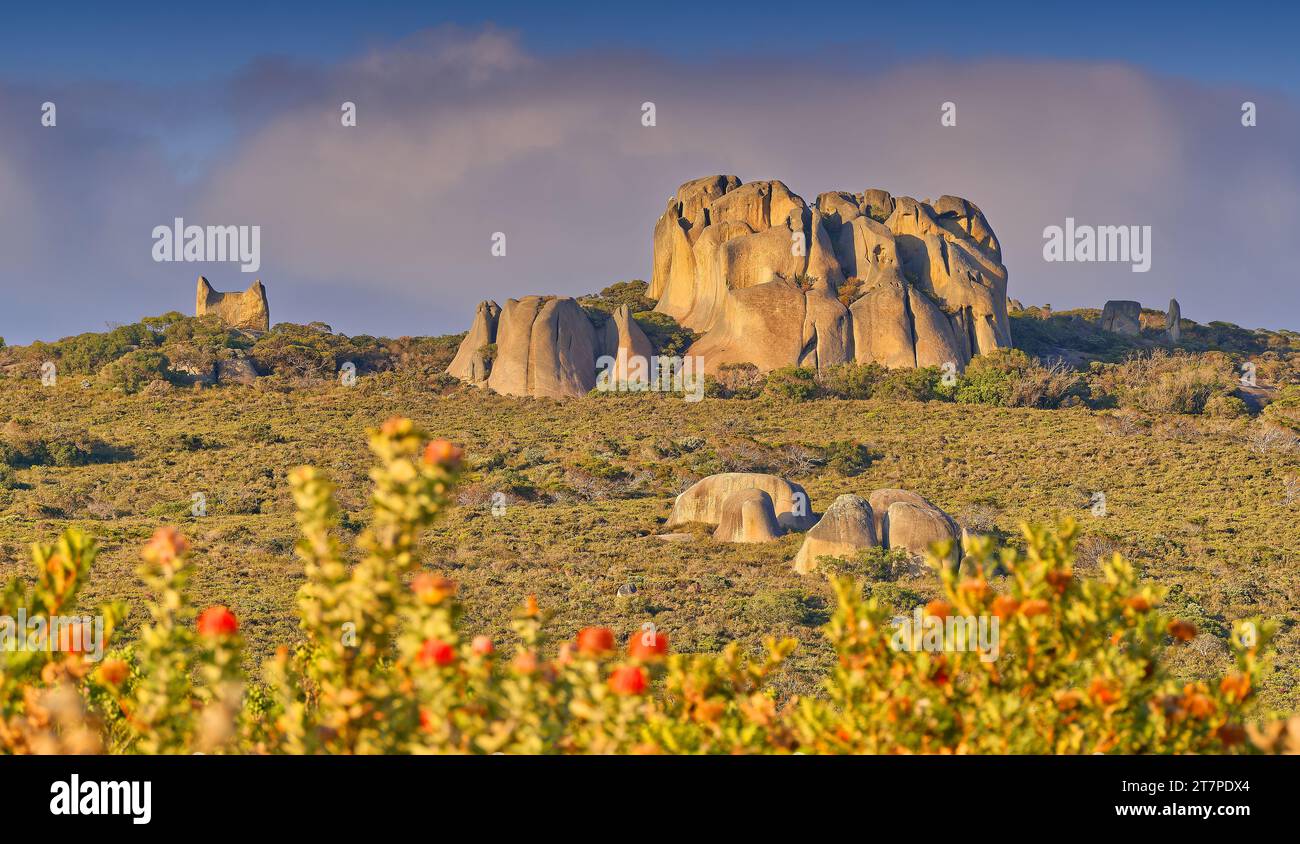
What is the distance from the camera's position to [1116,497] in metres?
42.1

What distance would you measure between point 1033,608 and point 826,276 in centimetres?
7682

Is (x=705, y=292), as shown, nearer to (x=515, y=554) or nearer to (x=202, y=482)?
(x=202, y=482)

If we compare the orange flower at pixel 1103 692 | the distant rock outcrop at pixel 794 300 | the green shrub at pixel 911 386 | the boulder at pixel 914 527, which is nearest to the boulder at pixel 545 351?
the distant rock outcrop at pixel 794 300

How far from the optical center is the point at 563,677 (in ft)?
15.0

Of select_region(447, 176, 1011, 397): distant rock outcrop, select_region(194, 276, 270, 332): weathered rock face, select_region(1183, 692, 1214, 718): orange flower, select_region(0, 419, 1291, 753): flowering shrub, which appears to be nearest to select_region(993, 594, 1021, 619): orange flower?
select_region(0, 419, 1291, 753): flowering shrub

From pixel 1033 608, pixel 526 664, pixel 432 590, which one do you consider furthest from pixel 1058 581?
pixel 432 590

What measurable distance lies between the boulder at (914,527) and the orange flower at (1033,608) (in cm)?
2567

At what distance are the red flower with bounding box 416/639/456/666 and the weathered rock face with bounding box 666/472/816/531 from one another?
30466 millimetres

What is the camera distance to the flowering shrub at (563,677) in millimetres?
4258

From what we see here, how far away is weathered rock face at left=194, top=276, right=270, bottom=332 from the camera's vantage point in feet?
292

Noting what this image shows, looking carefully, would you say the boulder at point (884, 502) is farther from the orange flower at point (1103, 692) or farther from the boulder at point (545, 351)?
the boulder at point (545, 351)

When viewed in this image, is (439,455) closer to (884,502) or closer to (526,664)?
(526,664)

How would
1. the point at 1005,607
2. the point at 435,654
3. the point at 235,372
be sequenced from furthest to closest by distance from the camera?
the point at 235,372, the point at 1005,607, the point at 435,654
